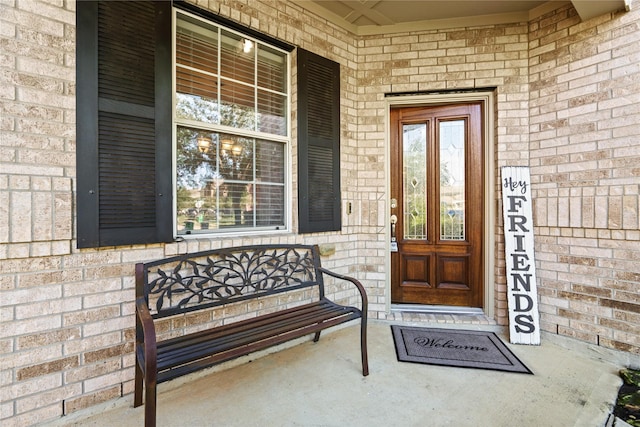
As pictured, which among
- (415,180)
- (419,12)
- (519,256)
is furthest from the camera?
(415,180)

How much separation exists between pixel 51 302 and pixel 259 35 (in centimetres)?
228

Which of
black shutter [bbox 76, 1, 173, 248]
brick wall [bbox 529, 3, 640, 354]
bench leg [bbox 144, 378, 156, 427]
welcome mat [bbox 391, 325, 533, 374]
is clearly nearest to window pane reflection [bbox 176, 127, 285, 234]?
black shutter [bbox 76, 1, 173, 248]

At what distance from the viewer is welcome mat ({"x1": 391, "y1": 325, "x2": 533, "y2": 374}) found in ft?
6.97

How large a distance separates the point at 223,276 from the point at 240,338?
522mm

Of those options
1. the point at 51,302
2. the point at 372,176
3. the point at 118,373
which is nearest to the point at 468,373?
the point at 372,176

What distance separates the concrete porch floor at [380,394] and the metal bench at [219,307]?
0.66 ft

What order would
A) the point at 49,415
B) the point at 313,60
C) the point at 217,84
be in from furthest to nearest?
the point at 313,60
the point at 217,84
the point at 49,415

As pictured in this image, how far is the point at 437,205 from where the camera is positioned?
9.84 feet

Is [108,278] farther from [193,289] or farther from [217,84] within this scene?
[217,84]

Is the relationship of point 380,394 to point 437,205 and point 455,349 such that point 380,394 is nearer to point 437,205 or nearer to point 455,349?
point 455,349

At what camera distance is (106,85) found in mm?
1641

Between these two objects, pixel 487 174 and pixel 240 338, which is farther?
pixel 487 174

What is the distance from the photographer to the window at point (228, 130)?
2.08 meters

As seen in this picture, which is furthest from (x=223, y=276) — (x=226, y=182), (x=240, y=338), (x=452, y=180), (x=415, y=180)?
(x=452, y=180)
